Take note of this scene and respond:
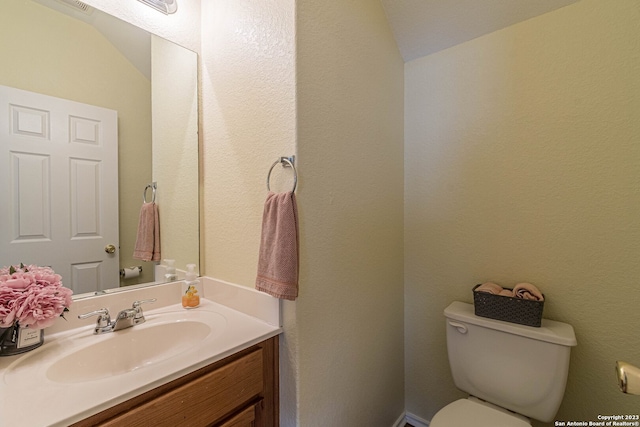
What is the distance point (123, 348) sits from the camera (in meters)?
0.92

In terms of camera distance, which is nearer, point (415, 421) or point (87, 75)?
point (87, 75)

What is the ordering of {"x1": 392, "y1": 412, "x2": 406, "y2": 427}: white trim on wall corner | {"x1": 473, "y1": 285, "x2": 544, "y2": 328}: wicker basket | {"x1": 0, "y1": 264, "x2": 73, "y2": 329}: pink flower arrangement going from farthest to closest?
{"x1": 392, "y1": 412, "x2": 406, "y2": 427}: white trim on wall corner → {"x1": 473, "y1": 285, "x2": 544, "y2": 328}: wicker basket → {"x1": 0, "y1": 264, "x2": 73, "y2": 329}: pink flower arrangement

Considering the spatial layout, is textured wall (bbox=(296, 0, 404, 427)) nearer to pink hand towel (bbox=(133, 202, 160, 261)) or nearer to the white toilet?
the white toilet

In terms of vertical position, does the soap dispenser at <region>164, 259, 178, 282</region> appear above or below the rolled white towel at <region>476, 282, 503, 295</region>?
above

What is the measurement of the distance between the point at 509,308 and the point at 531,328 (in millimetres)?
97

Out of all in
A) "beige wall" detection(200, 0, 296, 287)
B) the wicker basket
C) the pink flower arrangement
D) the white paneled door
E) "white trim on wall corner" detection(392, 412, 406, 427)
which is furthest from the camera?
"white trim on wall corner" detection(392, 412, 406, 427)

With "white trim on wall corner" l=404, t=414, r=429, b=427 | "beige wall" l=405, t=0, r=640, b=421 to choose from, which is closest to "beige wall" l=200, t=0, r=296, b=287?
"beige wall" l=405, t=0, r=640, b=421

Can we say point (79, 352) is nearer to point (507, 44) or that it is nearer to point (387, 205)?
point (387, 205)

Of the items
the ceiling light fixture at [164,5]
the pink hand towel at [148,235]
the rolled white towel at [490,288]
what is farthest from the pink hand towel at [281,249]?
the ceiling light fixture at [164,5]

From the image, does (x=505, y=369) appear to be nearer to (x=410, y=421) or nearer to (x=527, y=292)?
(x=527, y=292)

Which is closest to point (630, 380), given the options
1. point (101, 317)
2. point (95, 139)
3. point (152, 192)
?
point (101, 317)

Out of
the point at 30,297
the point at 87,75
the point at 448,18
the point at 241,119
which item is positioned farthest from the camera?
the point at 448,18

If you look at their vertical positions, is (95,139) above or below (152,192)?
above

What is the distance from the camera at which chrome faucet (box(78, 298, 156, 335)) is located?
94 cm
